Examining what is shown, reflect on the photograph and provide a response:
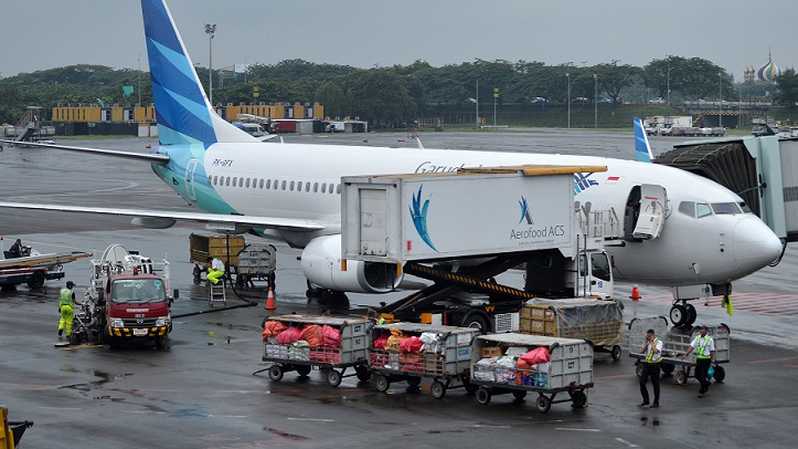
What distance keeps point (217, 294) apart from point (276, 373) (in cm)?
1416

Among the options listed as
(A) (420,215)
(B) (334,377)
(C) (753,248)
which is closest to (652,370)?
(B) (334,377)

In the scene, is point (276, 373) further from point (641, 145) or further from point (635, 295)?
point (641, 145)

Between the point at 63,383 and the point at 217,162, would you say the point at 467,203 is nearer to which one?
the point at 63,383

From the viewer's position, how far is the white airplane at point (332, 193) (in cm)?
3697

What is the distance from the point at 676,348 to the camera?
104 ft

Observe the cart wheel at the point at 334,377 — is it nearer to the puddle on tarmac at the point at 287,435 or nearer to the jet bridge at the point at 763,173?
the puddle on tarmac at the point at 287,435

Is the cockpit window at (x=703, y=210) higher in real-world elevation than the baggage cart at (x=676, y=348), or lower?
higher

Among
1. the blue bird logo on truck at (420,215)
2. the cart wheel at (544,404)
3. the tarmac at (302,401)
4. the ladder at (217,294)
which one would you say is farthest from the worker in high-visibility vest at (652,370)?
the ladder at (217,294)

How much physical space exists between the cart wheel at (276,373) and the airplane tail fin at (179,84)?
24330 mm

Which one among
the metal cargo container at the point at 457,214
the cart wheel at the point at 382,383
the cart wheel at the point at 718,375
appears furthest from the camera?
the metal cargo container at the point at 457,214

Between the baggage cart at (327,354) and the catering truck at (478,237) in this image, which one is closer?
the baggage cart at (327,354)

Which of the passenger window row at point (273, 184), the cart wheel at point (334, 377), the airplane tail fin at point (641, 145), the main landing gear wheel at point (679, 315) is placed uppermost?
the airplane tail fin at point (641, 145)

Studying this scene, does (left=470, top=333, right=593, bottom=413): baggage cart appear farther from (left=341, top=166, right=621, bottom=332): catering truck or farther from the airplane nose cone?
the airplane nose cone

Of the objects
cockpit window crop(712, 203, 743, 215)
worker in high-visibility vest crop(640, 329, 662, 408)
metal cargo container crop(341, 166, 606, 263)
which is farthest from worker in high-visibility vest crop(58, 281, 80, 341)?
cockpit window crop(712, 203, 743, 215)
